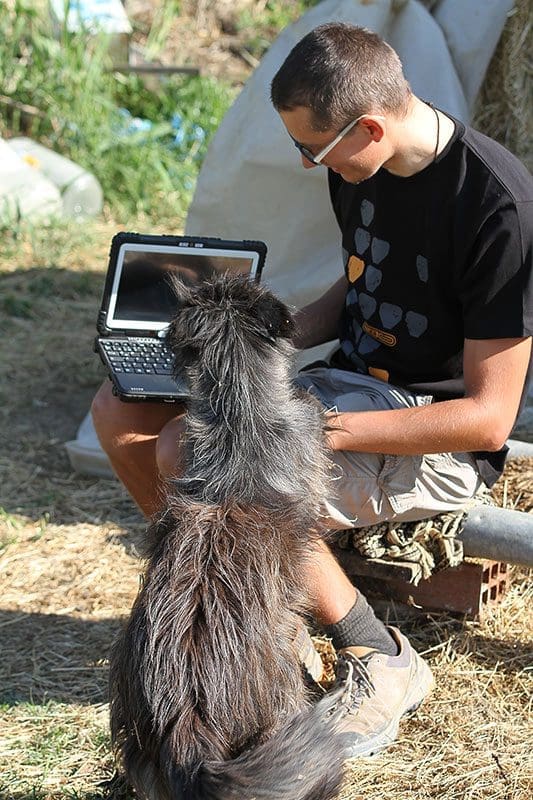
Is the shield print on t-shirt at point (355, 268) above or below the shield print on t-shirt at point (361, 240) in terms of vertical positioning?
below

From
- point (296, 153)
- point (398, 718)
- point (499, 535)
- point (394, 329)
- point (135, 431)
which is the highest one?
point (296, 153)

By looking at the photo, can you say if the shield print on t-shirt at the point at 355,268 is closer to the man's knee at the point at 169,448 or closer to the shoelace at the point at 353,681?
the man's knee at the point at 169,448

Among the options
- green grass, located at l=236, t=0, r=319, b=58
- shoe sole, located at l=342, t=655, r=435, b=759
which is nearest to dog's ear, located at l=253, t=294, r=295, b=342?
shoe sole, located at l=342, t=655, r=435, b=759

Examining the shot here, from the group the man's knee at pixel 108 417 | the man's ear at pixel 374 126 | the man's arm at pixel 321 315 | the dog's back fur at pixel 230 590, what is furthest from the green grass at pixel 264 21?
the dog's back fur at pixel 230 590

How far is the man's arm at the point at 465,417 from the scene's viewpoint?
2834mm

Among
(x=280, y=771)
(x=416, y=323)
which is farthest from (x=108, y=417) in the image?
(x=280, y=771)

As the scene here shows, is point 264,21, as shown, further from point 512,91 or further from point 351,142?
point 351,142

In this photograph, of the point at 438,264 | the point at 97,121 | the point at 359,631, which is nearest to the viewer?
the point at 438,264

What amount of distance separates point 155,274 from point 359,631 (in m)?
Result: 1.31

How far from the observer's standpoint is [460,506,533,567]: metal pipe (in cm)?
331

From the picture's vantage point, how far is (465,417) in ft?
9.30

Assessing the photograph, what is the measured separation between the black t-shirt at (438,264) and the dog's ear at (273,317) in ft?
1.71

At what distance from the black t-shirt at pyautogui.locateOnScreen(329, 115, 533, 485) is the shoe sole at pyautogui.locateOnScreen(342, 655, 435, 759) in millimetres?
639

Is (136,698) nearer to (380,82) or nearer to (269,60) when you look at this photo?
(380,82)
